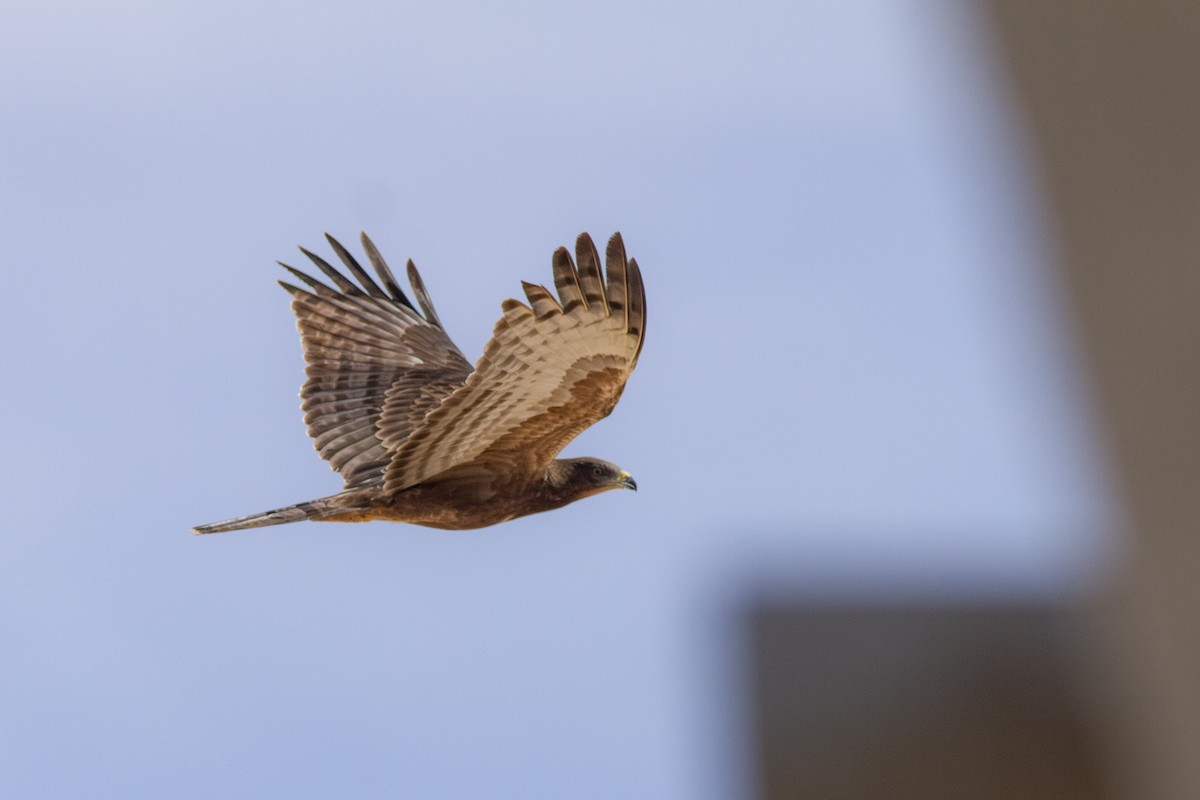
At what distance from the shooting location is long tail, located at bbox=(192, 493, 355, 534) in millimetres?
3330

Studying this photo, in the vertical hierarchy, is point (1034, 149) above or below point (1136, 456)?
above

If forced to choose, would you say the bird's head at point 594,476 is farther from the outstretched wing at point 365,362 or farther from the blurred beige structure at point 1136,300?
the blurred beige structure at point 1136,300

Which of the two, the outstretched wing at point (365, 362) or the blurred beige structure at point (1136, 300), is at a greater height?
the outstretched wing at point (365, 362)

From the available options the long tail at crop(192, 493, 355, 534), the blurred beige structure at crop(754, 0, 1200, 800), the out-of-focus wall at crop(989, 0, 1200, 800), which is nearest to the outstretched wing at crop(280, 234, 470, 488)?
the long tail at crop(192, 493, 355, 534)

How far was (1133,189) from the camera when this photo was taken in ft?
3.13

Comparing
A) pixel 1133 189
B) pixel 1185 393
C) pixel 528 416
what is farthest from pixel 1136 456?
pixel 528 416

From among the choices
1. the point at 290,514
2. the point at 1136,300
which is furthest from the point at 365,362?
the point at 1136,300

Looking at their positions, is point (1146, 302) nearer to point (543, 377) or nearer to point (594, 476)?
point (543, 377)

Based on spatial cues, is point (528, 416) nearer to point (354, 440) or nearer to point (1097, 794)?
point (354, 440)

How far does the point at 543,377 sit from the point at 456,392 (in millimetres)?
250

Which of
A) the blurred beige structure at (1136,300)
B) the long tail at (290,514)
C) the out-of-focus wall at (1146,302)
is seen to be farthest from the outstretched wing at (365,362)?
the out-of-focus wall at (1146,302)

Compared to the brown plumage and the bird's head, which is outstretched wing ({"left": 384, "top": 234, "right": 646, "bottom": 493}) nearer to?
the brown plumage

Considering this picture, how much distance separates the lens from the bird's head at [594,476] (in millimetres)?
3779

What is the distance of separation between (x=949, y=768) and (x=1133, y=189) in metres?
1.81
